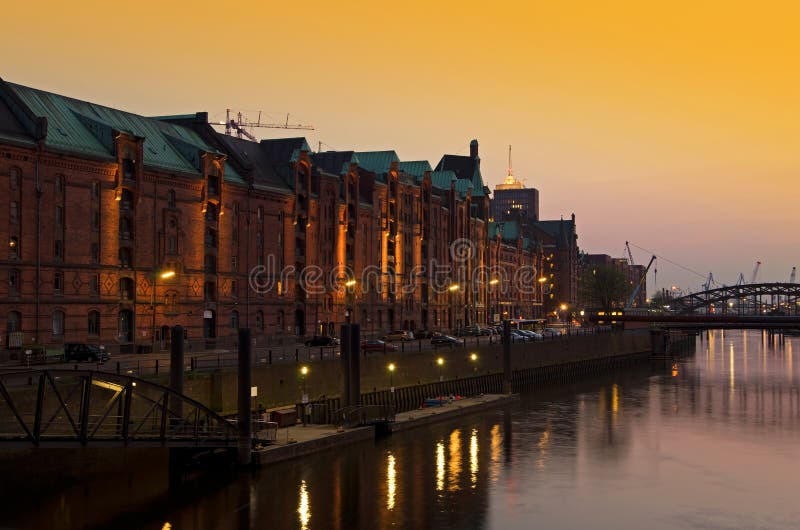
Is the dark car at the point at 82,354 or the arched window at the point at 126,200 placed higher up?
the arched window at the point at 126,200

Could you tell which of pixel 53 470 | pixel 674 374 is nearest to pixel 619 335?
pixel 674 374

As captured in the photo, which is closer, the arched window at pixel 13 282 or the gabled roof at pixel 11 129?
the gabled roof at pixel 11 129

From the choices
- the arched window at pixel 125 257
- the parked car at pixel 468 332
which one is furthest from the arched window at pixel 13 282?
the parked car at pixel 468 332

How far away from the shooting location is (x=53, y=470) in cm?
5084

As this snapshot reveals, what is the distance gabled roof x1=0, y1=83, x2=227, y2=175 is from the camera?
8238 cm

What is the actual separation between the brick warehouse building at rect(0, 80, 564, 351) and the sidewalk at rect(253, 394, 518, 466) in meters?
21.7

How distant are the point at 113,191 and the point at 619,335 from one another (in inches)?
4211

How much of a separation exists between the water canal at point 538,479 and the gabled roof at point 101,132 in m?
36.3

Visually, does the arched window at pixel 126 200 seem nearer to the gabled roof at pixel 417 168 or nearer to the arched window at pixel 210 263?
the arched window at pixel 210 263

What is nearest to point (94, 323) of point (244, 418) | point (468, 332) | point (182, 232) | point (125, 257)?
point (125, 257)

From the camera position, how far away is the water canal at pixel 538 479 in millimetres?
47125

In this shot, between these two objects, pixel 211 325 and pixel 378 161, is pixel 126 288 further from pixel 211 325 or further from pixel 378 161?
pixel 378 161

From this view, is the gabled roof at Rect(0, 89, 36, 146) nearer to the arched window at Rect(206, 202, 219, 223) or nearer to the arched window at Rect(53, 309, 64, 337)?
the arched window at Rect(53, 309, 64, 337)

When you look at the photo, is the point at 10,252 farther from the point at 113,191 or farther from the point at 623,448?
the point at 623,448
